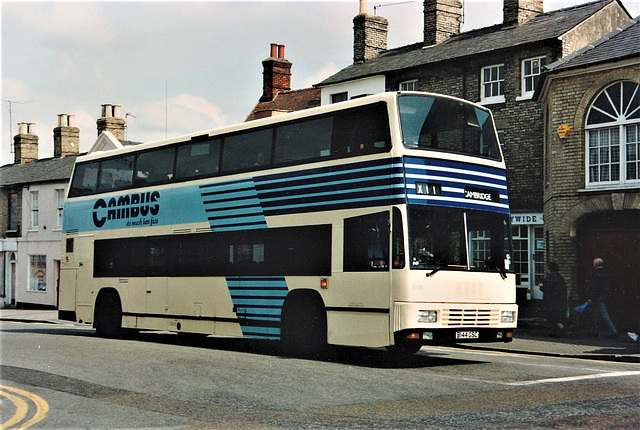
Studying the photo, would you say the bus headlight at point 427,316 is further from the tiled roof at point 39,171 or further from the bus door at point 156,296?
the tiled roof at point 39,171

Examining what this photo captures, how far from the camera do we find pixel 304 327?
13453mm

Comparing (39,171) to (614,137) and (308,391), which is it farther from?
(308,391)

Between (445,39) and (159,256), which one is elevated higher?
(445,39)

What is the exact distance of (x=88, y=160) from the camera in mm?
19594

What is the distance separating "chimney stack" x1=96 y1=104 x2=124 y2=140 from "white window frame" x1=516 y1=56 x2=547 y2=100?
2257 centimetres

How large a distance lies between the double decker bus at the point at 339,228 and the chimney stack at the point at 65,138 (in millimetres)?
29610

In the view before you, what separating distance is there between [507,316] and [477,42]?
1992cm

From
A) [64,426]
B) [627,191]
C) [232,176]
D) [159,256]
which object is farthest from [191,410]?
[627,191]

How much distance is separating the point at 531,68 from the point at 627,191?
8.88m

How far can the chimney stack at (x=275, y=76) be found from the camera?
43.9m

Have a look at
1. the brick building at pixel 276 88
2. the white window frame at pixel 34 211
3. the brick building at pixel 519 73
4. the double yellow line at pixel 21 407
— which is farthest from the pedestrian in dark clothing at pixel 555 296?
the white window frame at pixel 34 211

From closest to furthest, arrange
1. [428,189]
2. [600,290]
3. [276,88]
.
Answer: [428,189] < [600,290] < [276,88]

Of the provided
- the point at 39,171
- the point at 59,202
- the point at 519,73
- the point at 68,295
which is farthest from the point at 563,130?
the point at 39,171

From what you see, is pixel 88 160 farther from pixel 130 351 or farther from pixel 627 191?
pixel 627 191
